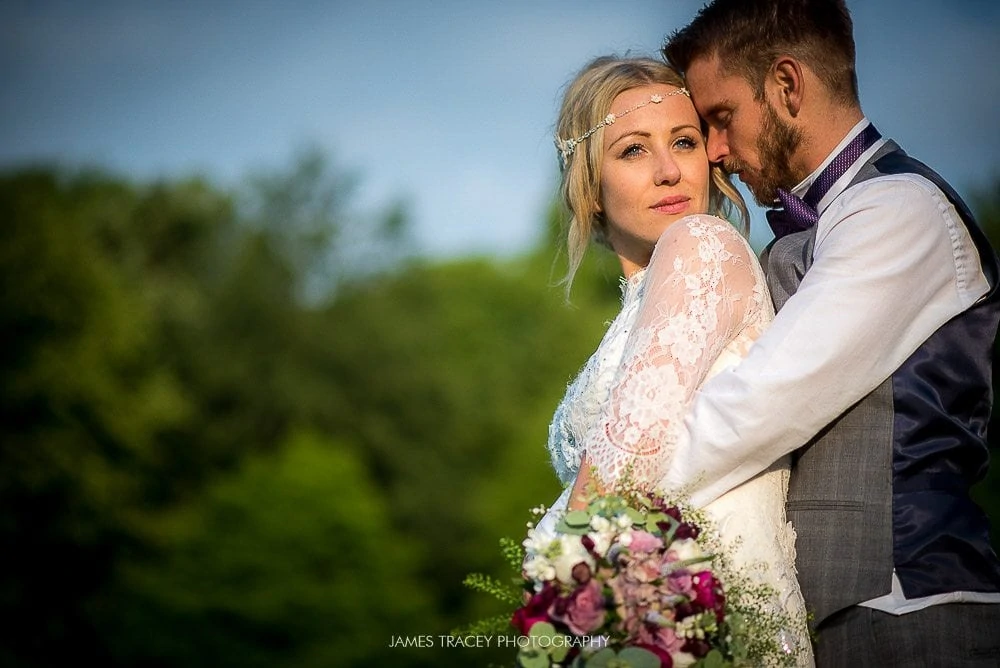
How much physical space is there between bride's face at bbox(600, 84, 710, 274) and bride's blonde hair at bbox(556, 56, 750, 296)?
0.05 meters

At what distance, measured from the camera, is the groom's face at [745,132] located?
4309mm

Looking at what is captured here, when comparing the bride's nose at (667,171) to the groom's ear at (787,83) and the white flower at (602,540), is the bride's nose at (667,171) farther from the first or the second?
the white flower at (602,540)

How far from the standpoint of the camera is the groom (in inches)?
136

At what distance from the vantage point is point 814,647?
3.68 meters

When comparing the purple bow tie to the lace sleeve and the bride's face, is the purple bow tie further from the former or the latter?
the bride's face

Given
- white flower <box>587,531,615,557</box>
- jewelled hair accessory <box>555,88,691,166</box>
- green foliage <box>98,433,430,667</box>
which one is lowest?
white flower <box>587,531,615,557</box>

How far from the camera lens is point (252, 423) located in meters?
37.8

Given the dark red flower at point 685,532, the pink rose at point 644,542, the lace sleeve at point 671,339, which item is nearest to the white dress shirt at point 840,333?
the lace sleeve at point 671,339

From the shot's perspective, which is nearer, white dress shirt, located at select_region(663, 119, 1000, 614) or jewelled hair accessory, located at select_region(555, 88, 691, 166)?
white dress shirt, located at select_region(663, 119, 1000, 614)

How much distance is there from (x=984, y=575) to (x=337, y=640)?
2660 centimetres

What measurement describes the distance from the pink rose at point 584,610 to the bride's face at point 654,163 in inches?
79.8

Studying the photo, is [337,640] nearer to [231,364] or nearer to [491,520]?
[491,520]

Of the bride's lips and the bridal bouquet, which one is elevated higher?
the bride's lips

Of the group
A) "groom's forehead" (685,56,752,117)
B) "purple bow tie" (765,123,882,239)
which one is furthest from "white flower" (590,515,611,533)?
"groom's forehead" (685,56,752,117)
